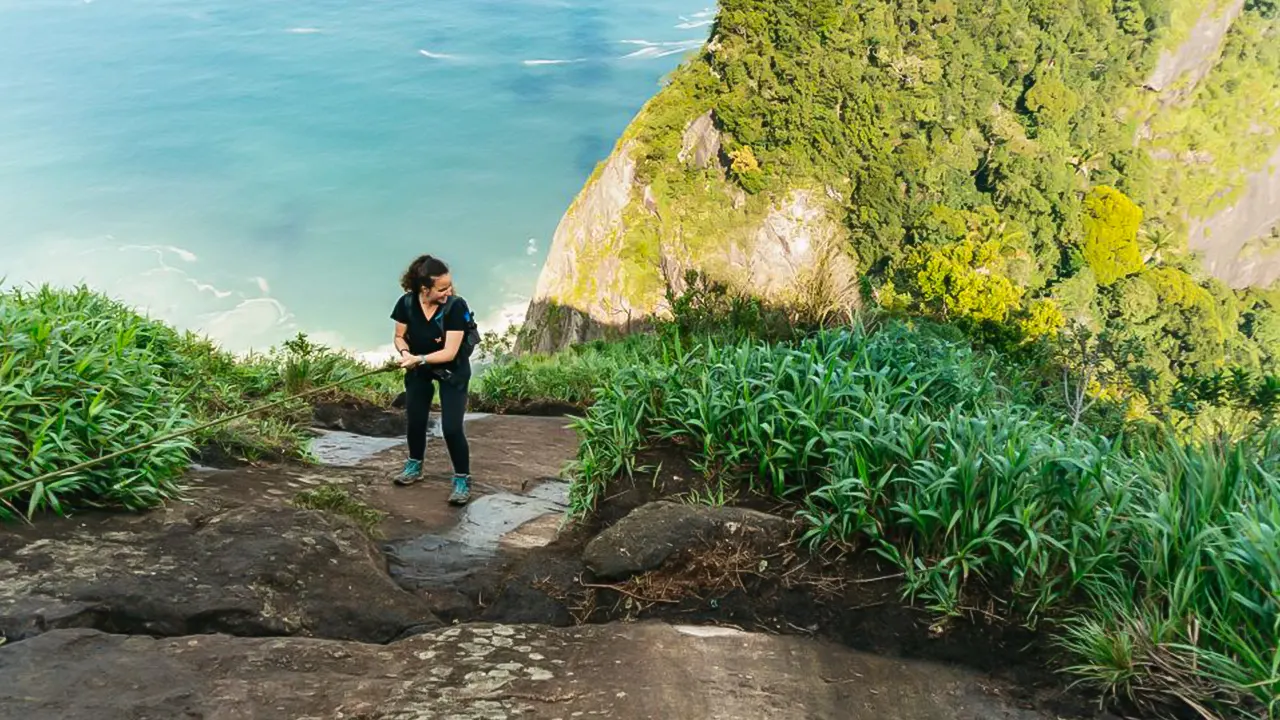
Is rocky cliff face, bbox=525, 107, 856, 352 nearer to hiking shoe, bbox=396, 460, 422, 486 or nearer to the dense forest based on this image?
the dense forest

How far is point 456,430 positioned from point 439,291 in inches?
35.7

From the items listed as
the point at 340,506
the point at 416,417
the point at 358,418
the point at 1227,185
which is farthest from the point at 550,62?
the point at 340,506

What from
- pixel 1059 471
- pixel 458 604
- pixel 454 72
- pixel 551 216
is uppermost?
pixel 454 72

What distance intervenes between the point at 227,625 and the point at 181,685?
0.55 m

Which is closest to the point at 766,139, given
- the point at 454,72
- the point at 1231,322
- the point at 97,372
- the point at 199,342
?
the point at 1231,322

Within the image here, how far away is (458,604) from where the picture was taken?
3717 mm

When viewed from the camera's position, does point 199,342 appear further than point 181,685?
Yes

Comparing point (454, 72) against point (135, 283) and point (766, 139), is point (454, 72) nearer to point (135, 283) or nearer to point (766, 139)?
point (135, 283)

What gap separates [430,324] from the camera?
502cm

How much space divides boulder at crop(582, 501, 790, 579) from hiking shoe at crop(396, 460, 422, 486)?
2.33m

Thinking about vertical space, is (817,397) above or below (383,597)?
above

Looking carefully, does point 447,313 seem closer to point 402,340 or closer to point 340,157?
point 402,340

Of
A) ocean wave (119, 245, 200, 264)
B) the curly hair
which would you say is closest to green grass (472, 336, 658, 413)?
the curly hair

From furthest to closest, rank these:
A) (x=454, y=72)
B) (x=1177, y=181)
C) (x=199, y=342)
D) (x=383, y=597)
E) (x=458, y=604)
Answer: (x=454, y=72)
(x=1177, y=181)
(x=199, y=342)
(x=458, y=604)
(x=383, y=597)
